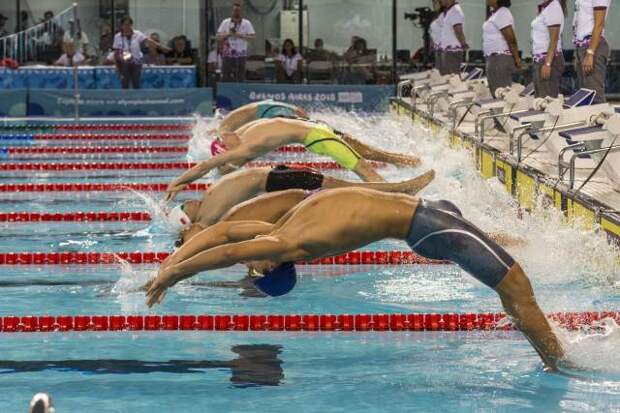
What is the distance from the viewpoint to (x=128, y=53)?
17609 millimetres

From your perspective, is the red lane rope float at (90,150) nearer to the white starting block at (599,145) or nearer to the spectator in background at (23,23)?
the white starting block at (599,145)

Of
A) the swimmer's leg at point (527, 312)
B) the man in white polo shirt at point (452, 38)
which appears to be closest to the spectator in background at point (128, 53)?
the man in white polo shirt at point (452, 38)

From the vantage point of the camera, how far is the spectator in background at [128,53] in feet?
57.5

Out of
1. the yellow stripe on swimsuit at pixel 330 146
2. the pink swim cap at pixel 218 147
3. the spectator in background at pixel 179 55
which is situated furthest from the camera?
the spectator in background at pixel 179 55

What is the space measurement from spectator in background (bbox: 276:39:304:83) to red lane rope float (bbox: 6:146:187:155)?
5638 mm

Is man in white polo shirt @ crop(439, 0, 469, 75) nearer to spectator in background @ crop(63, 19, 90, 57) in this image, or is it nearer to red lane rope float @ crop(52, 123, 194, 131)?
red lane rope float @ crop(52, 123, 194, 131)

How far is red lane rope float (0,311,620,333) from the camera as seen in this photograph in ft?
17.3

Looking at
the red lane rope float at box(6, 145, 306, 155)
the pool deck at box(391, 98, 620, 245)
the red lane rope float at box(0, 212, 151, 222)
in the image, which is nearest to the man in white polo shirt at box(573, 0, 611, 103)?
the pool deck at box(391, 98, 620, 245)

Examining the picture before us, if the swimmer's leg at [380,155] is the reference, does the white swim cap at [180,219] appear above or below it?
below

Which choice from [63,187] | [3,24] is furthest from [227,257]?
[3,24]

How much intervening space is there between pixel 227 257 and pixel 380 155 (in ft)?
12.4

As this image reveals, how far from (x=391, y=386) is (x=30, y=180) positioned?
705cm

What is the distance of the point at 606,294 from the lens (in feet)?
19.3

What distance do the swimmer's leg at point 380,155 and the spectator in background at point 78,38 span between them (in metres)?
11.2
